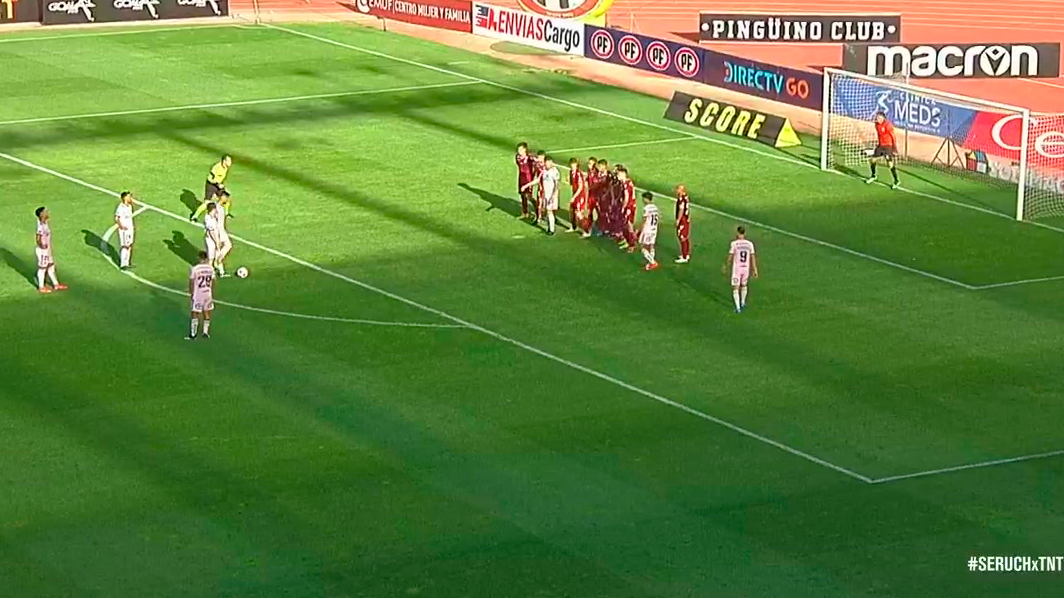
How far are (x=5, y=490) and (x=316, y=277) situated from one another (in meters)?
11.4

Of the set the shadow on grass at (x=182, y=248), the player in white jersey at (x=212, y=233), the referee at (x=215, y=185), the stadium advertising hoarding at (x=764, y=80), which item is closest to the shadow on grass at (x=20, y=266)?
the shadow on grass at (x=182, y=248)

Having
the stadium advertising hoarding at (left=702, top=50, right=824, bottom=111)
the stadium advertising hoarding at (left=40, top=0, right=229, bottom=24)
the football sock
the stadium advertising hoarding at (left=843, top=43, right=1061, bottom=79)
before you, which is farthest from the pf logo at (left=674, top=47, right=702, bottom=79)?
the stadium advertising hoarding at (left=40, top=0, right=229, bottom=24)

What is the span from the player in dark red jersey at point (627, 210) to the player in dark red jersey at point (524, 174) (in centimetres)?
231

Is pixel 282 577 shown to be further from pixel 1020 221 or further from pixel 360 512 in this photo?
pixel 1020 221

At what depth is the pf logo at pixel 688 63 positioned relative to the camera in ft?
181

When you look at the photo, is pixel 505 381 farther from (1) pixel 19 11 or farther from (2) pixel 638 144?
(1) pixel 19 11

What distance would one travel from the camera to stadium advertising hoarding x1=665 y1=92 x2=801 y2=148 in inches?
2003

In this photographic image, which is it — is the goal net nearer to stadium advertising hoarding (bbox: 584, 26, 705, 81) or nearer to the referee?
stadium advertising hoarding (bbox: 584, 26, 705, 81)

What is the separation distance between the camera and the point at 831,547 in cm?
2627

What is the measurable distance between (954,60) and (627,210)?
14.6 meters

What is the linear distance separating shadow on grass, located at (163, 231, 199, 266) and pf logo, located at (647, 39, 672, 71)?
60.9 ft

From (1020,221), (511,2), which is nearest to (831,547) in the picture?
(1020,221)

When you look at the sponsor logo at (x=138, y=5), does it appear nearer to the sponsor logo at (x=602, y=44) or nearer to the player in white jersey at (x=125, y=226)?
the sponsor logo at (x=602, y=44)

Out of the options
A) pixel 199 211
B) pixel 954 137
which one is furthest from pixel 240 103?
pixel 954 137
